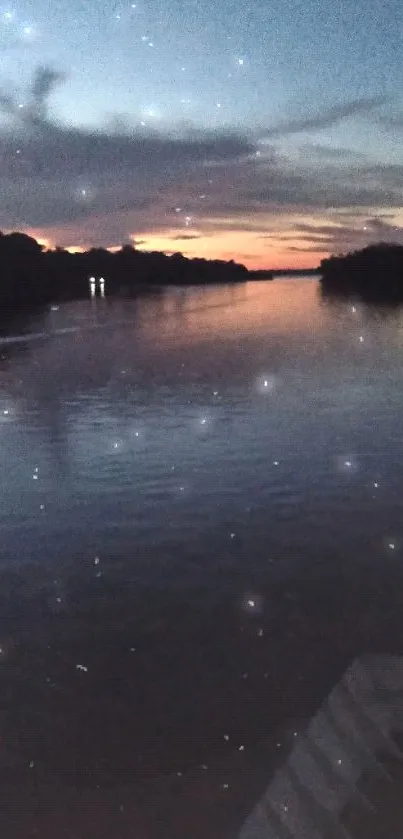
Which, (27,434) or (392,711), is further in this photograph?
(27,434)

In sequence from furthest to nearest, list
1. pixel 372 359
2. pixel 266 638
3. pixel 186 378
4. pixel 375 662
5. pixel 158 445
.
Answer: pixel 372 359, pixel 186 378, pixel 158 445, pixel 266 638, pixel 375 662

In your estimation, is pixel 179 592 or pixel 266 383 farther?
pixel 266 383

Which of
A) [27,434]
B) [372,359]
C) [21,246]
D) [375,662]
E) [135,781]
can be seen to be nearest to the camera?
[135,781]

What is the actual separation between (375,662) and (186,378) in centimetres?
1382

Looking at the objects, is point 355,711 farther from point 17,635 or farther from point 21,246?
point 21,246

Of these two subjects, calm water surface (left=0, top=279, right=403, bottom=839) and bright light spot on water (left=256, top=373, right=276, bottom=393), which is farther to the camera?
bright light spot on water (left=256, top=373, right=276, bottom=393)

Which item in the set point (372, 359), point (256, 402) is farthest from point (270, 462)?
point (372, 359)

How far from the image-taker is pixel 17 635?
6566 millimetres

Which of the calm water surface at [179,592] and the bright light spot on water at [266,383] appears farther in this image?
the bright light spot on water at [266,383]

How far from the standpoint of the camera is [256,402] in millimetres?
15805

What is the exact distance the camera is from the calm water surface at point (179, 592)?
16.2 feet

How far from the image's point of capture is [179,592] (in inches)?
286

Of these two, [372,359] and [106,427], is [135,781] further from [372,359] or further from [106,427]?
[372,359]

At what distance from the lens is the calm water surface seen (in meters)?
4.94
